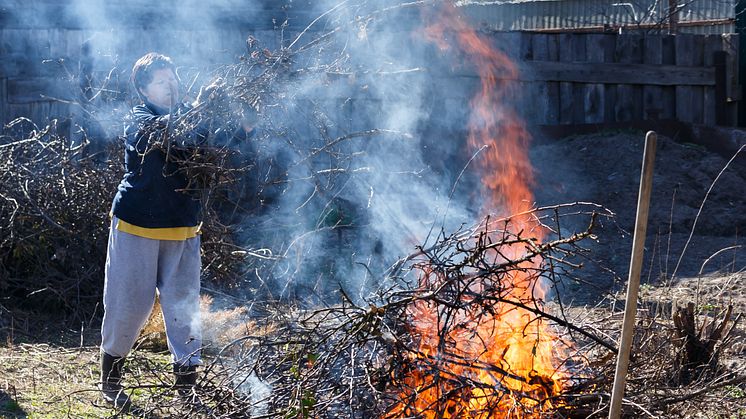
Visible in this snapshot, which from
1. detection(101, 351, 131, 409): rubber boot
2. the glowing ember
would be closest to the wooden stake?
the glowing ember

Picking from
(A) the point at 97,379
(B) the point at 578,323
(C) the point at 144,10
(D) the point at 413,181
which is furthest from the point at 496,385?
(C) the point at 144,10

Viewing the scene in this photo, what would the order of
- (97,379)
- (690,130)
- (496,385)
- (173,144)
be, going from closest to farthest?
(496,385) < (173,144) < (97,379) < (690,130)

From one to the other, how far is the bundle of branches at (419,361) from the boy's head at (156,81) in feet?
5.23

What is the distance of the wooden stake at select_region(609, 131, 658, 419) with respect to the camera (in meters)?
2.61

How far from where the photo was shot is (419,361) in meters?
3.33

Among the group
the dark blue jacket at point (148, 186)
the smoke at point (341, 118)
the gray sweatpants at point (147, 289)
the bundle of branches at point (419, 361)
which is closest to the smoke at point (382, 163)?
the smoke at point (341, 118)

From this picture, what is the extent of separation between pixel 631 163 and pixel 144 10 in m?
5.70

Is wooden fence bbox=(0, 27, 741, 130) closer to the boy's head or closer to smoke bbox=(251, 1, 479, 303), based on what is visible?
smoke bbox=(251, 1, 479, 303)

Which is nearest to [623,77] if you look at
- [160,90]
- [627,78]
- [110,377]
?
[627,78]

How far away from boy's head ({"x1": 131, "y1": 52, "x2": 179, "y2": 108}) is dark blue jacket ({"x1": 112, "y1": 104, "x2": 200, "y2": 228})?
0.07 meters

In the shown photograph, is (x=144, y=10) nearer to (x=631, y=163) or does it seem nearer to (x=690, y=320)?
(x=631, y=163)

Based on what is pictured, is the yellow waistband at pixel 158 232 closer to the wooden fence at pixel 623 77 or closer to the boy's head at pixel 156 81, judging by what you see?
the boy's head at pixel 156 81

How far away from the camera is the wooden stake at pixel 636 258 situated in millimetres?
2609

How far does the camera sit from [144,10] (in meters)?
9.81
